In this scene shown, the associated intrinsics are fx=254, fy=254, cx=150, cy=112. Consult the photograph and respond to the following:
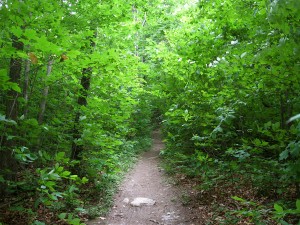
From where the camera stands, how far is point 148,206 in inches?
291

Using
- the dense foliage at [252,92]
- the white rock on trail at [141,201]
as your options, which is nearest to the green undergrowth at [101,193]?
the white rock on trail at [141,201]

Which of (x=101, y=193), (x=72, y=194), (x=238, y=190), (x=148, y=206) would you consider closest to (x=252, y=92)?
(x=238, y=190)

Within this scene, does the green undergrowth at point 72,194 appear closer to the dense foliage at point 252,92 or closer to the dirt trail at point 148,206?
the dirt trail at point 148,206

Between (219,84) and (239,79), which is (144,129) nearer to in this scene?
(219,84)

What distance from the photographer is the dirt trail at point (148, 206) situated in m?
6.38

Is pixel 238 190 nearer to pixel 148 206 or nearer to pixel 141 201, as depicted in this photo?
pixel 148 206

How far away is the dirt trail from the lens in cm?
638

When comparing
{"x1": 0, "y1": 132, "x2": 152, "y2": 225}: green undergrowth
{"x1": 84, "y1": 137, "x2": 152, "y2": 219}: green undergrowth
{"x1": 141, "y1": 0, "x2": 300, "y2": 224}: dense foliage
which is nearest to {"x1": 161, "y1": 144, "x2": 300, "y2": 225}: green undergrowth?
{"x1": 141, "y1": 0, "x2": 300, "y2": 224}: dense foliage

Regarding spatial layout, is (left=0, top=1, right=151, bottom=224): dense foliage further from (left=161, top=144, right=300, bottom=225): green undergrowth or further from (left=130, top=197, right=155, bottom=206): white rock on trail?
(left=161, top=144, right=300, bottom=225): green undergrowth

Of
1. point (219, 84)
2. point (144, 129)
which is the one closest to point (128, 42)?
point (219, 84)

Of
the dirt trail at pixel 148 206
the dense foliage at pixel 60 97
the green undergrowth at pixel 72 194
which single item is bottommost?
the dirt trail at pixel 148 206

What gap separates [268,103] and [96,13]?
4.64 metres

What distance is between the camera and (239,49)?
4449 mm

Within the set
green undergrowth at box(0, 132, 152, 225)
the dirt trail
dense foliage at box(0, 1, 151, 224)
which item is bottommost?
the dirt trail
